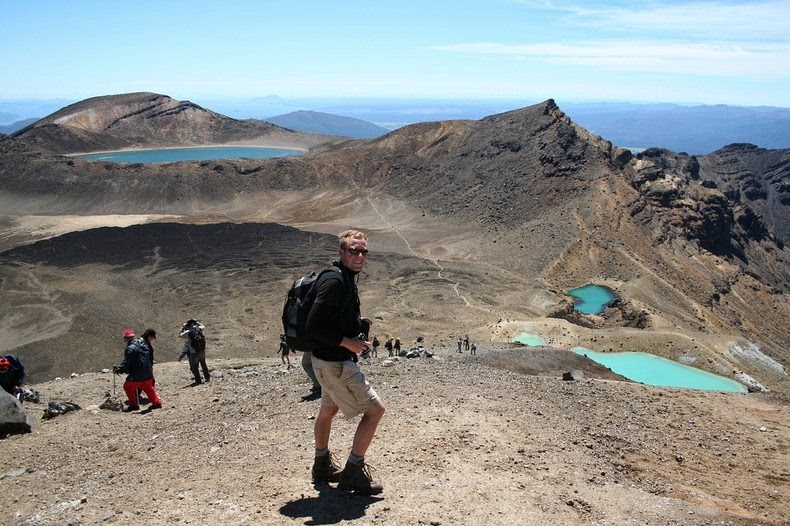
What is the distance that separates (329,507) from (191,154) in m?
117

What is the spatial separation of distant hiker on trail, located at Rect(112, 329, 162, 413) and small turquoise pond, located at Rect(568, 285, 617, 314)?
31625 millimetres

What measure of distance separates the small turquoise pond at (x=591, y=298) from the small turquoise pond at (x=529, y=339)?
929cm

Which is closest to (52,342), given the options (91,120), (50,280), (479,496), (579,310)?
(50,280)

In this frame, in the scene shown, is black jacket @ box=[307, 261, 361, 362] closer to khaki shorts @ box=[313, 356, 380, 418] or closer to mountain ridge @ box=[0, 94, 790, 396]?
khaki shorts @ box=[313, 356, 380, 418]

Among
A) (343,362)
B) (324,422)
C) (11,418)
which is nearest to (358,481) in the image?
(324,422)

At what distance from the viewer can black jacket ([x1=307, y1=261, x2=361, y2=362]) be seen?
216 inches

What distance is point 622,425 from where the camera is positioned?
9453 millimetres

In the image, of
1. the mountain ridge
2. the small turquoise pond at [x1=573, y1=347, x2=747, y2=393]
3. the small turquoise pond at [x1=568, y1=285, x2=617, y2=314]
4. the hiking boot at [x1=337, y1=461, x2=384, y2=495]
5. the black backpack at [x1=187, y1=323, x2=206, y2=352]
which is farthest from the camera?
the small turquoise pond at [x1=568, y1=285, x2=617, y2=314]

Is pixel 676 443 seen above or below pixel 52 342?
above

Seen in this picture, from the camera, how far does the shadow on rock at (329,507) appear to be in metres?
5.62

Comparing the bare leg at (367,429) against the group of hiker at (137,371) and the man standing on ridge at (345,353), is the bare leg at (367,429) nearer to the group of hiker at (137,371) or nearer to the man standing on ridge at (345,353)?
the man standing on ridge at (345,353)

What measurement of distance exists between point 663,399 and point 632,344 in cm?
1845

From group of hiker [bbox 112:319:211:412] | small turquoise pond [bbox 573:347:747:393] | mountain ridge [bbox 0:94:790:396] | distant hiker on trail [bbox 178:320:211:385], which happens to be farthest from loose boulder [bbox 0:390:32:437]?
small turquoise pond [bbox 573:347:747:393]

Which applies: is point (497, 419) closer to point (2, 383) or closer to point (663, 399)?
point (663, 399)
